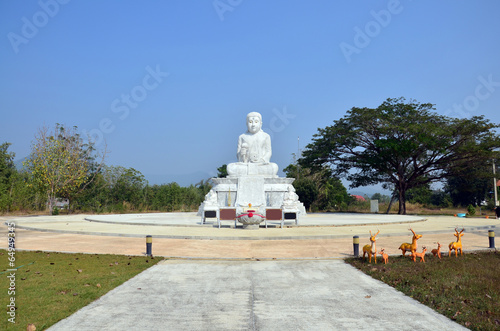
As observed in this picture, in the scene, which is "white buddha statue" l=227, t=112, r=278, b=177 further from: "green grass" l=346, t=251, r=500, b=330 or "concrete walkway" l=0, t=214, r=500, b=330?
"green grass" l=346, t=251, r=500, b=330

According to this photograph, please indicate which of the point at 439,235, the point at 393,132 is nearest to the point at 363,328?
the point at 439,235

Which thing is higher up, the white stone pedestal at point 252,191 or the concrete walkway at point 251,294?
the white stone pedestal at point 252,191

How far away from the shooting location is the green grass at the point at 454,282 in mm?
5195

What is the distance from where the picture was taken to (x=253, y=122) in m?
27.9

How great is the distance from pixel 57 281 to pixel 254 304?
3641 millimetres

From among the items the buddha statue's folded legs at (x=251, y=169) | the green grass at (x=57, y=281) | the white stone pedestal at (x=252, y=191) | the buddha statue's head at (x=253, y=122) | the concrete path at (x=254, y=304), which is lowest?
the concrete path at (x=254, y=304)

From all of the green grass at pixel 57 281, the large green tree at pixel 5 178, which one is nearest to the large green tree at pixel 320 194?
the large green tree at pixel 5 178

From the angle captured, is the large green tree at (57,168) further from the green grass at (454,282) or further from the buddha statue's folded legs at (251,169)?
the green grass at (454,282)

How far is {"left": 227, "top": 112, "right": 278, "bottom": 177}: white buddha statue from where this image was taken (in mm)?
25719

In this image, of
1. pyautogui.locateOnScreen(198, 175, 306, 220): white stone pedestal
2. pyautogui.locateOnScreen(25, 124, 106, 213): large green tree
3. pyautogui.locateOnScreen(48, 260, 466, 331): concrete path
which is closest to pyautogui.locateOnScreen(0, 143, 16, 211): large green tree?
pyautogui.locateOnScreen(25, 124, 106, 213): large green tree

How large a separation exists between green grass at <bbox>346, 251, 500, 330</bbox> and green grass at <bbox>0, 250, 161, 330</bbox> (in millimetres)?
4900

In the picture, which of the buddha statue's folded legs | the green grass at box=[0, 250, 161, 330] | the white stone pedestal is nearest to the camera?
the green grass at box=[0, 250, 161, 330]

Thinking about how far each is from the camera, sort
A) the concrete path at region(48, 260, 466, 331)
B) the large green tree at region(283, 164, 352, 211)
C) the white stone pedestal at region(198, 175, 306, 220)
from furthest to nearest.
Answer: the large green tree at region(283, 164, 352, 211)
the white stone pedestal at region(198, 175, 306, 220)
the concrete path at region(48, 260, 466, 331)

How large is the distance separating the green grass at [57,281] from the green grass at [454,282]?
16.1 ft
